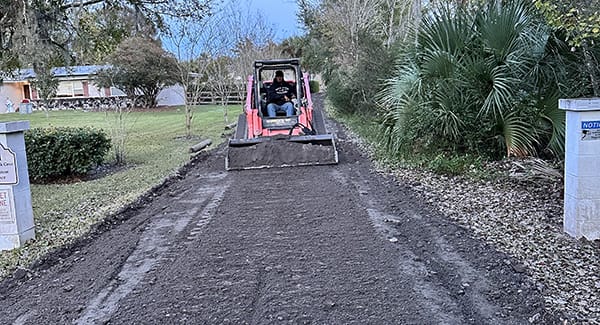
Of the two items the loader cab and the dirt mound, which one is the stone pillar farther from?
the loader cab

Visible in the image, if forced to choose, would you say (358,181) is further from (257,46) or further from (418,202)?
(257,46)

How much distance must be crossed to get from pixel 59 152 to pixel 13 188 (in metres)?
4.54

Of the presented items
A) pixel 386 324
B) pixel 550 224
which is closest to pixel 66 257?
pixel 386 324

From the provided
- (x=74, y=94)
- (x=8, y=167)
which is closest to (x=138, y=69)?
(x=74, y=94)

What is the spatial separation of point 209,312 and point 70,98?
43031 millimetres

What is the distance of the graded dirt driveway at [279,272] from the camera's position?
3.72m

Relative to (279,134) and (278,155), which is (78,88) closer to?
(279,134)

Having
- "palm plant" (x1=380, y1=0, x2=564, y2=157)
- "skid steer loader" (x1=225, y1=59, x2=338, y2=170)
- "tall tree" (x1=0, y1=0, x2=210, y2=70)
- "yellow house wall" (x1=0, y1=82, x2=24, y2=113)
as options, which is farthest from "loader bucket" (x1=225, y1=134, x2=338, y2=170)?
"yellow house wall" (x1=0, y1=82, x2=24, y2=113)

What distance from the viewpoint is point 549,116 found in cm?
816

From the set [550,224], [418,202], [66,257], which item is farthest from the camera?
[418,202]

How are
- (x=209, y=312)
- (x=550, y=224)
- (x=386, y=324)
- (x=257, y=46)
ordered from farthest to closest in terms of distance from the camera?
(x=257, y=46) < (x=550, y=224) < (x=209, y=312) < (x=386, y=324)

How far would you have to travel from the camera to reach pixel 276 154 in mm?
10234

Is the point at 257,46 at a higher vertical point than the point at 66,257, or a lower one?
higher

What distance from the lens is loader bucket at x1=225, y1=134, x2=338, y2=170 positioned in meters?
10.2
